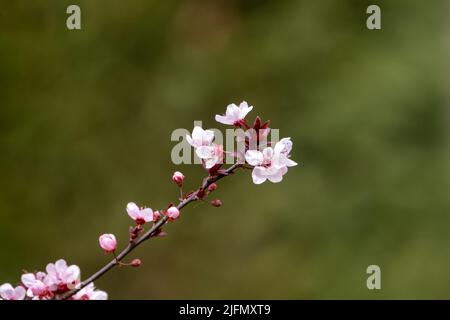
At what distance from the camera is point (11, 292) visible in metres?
0.81

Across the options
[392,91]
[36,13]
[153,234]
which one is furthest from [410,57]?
[153,234]

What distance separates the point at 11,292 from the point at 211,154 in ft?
0.97

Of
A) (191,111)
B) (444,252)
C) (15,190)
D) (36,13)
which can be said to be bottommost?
(444,252)

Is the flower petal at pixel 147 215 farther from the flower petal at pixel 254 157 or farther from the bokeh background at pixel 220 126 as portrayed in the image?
the bokeh background at pixel 220 126

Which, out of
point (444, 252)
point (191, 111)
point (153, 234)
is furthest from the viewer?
point (191, 111)

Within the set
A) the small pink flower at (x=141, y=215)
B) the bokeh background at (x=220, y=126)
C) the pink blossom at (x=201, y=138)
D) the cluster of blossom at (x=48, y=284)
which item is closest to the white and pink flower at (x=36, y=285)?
the cluster of blossom at (x=48, y=284)

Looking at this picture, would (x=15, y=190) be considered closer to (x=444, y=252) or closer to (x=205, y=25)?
(x=205, y=25)

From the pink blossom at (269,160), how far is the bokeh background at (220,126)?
6.78ft

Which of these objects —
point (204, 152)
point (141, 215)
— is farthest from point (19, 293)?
point (204, 152)

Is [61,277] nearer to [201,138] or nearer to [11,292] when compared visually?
[11,292]

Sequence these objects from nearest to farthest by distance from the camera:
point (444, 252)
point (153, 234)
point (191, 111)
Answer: point (153, 234), point (444, 252), point (191, 111)

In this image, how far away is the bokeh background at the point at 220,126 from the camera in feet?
9.55

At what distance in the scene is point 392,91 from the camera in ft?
9.93
